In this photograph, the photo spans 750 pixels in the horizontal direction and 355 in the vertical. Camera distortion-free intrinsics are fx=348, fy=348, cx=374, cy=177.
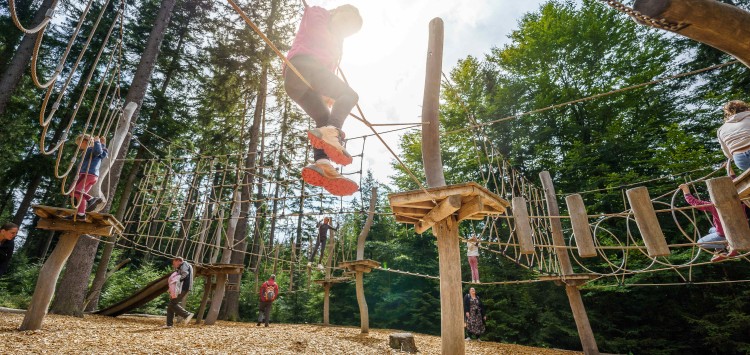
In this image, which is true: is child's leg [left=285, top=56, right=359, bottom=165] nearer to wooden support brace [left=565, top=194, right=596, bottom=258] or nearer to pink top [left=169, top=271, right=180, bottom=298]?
wooden support brace [left=565, top=194, right=596, bottom=258]

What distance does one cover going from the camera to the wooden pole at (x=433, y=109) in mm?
3699

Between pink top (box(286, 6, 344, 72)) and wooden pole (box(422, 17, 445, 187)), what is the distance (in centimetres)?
137

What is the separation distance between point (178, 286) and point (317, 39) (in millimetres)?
6961

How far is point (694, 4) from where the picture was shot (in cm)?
190

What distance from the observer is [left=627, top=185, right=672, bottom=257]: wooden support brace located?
3.21 metres

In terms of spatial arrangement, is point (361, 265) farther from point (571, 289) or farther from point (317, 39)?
point (317, 39)

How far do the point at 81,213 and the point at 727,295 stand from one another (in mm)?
14149

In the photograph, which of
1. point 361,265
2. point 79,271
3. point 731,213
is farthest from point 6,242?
point 731,213

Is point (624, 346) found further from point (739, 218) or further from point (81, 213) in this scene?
point (81, 213)

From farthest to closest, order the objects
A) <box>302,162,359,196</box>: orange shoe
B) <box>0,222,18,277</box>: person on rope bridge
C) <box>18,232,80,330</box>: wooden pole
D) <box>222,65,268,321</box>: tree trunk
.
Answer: <box>222,65,268,321</box>: tree trunk
<box>18,232,80,330</box>: wooden pole
<box>0,222,18,277</box>: person on rope bridge
<box>302,162,359,196</box>: orange shoe

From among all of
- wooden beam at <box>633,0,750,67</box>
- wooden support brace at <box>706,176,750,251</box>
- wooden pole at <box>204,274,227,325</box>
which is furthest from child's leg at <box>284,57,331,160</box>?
wooden pole at <box>204,274,227,325</box>

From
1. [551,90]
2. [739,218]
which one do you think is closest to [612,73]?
[551,90]

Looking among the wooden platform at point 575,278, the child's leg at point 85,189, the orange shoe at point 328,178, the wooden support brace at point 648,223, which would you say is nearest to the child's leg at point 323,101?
the orange shoe at point 328,178

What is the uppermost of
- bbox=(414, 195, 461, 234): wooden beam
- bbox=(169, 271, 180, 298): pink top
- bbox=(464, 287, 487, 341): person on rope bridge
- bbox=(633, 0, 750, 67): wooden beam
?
bbox=(633, 0, 750, 67): wooden beam
